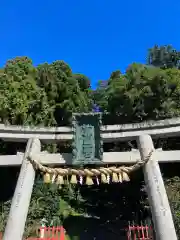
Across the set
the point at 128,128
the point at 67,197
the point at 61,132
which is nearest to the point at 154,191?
the point at 128,128

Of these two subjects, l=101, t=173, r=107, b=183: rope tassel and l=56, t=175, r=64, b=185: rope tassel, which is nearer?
l=101, t=173, r=107, b=183: rope tassel

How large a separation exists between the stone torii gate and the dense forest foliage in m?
2.27

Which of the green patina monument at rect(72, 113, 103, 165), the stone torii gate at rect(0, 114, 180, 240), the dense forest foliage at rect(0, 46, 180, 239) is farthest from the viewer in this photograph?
the dense forest foliage at rect(0, 46, 180, 239)

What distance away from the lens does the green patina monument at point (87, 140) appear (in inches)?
240

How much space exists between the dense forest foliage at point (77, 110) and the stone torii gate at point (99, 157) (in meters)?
2.27


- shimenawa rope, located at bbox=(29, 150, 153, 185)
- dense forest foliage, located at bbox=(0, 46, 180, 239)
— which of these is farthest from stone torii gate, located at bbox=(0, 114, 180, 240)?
dense forest foliage, located at bbox=(0, 46, 180, 239)

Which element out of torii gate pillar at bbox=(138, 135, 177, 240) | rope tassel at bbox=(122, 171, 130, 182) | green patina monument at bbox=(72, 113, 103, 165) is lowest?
torii gate pillar at bbox=(138, 135, 177, 240)

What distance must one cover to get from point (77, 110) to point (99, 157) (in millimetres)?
6163

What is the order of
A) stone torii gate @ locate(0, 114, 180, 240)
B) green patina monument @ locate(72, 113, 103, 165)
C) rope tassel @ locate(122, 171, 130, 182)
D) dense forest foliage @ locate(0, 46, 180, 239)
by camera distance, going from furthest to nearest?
dense forest foliage @ locate(0, 46, 180, 239), green patina monument @ locate(72, 113, 103, 165), rope tassel @ locate(122, 171, 130, 182), stone torii gate @ locate(0, 114, 180, 240)

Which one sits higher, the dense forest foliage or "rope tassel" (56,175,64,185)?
the dense forest foliage

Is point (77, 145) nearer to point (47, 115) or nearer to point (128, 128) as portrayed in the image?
point (128, 128)

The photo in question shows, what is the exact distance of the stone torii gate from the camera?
4910 mm

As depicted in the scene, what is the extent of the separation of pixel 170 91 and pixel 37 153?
781 cm

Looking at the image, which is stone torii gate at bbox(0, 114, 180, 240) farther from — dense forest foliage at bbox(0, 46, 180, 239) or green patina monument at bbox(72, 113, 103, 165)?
dense forest foliage at bbox(0, 46, 180, 239)
